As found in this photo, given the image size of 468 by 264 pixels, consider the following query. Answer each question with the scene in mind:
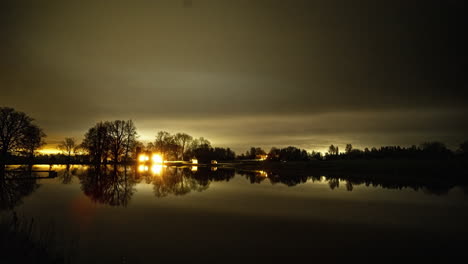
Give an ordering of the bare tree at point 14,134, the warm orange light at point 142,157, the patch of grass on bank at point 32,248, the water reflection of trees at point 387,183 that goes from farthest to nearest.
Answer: the warm orange light at point 142,157 < the bare tree at point 14,134 < the water reflection of trees at point 387,183 < the patch of grass on bank at point 32,248

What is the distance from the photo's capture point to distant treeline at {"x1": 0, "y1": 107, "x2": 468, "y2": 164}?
2191 inches

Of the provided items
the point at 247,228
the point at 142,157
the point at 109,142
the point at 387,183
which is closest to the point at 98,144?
the point at 109,142

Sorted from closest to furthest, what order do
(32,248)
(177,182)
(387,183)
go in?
(32,248), (177,182), (387,183)

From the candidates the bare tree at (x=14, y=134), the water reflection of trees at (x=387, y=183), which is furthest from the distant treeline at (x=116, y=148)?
the water reflection of trees at (x=387, y=183)

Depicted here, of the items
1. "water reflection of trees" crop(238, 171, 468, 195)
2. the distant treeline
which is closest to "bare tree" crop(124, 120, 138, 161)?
the distant treeline

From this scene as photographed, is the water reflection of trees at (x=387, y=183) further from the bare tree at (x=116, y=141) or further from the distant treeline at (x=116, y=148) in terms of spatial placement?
the bare tree at (x=116, y=141)

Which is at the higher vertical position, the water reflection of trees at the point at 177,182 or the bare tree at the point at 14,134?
the bare tree at the point at 14,134

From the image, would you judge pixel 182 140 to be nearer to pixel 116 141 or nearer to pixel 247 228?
pixel 116 141

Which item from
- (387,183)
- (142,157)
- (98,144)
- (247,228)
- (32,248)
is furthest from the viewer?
(142,157)

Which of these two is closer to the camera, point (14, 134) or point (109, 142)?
point (14, 134)

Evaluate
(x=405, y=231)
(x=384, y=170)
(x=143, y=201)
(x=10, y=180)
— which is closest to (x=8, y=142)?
(x=10, y=180)

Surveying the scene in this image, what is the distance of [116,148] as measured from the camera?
93125mm

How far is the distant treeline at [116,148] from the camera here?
55.7 metres

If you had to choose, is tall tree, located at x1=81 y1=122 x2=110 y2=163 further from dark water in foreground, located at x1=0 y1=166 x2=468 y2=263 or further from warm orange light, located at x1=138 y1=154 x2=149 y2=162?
dark water in foreground, located at x1=0 y1=166 x2=468 y2=263
